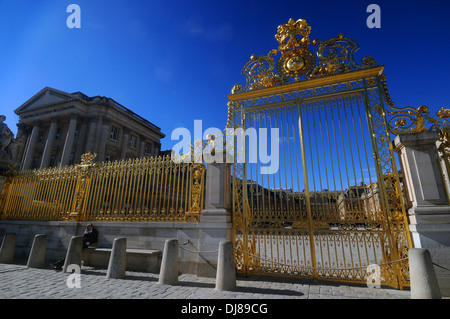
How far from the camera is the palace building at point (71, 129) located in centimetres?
3103

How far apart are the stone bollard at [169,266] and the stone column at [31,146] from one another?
36.4m

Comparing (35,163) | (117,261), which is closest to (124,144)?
(35,163)

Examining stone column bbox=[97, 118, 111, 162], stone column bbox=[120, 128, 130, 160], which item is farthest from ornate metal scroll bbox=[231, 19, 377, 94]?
stone column bbox=[120, 128, 130, 160]

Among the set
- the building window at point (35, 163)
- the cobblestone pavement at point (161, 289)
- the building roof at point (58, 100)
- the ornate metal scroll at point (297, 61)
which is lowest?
the cobblestone pavement at point (161, 289)

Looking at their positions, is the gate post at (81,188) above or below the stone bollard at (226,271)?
above

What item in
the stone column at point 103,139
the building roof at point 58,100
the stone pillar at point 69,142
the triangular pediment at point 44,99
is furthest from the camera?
the triangular pediment at point 44,99

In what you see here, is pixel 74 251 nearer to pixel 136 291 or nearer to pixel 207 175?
pixel 136 291

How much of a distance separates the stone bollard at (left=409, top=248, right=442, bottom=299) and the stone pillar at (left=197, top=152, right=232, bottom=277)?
13.4ft

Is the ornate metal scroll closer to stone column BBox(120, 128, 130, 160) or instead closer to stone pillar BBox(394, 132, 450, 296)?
stone pillar BBox(394, 132, 450, 296)

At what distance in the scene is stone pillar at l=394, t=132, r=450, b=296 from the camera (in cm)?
484

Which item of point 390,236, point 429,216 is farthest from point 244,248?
point 429,216

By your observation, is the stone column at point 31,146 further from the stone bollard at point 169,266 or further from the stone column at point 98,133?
the stone bollard at point 169,266

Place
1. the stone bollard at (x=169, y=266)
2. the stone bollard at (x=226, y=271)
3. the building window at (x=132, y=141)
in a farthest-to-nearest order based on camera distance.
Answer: the building window at (x=132, y=141)
the stone bollard at (x=169, y=266)
the stone bollard at (x=226, y=271)

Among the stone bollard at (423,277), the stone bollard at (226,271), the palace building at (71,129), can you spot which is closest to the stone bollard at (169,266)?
the stone bollard at (226,271)
